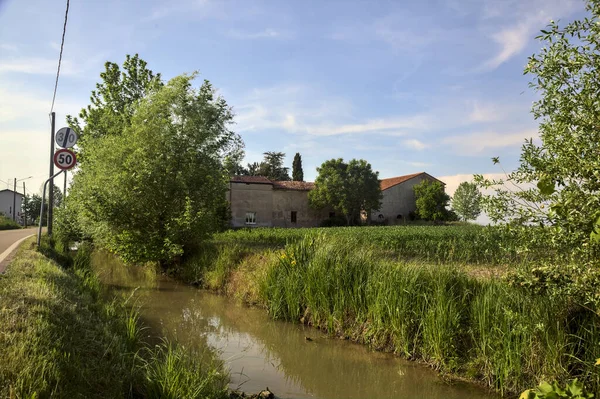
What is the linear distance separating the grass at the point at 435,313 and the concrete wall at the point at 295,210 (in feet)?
106

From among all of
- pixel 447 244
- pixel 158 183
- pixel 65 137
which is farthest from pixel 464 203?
pixel 65 137

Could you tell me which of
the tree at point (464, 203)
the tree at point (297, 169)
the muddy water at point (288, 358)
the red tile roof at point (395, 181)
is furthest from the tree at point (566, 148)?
the tree at point (297, 169)

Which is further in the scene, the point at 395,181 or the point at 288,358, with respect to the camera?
the point at 395,181

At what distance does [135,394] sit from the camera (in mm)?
4609

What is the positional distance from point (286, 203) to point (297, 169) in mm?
20334

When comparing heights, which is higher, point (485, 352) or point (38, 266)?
point (38, 266)

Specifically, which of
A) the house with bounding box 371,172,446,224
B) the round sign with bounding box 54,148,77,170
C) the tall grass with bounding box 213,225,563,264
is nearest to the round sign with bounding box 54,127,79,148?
the round sign with bounding box 54,148,77,170

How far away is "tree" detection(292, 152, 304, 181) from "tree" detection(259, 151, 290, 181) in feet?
12.1

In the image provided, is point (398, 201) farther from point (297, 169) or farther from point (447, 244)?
point (447, 244)

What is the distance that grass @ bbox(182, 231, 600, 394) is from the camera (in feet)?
18.2

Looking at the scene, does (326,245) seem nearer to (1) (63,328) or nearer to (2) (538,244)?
(2) (538,244)

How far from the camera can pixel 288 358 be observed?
773 centimetres

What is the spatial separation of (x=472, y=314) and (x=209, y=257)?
1048cm

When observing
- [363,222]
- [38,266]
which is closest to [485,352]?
[38,266]
